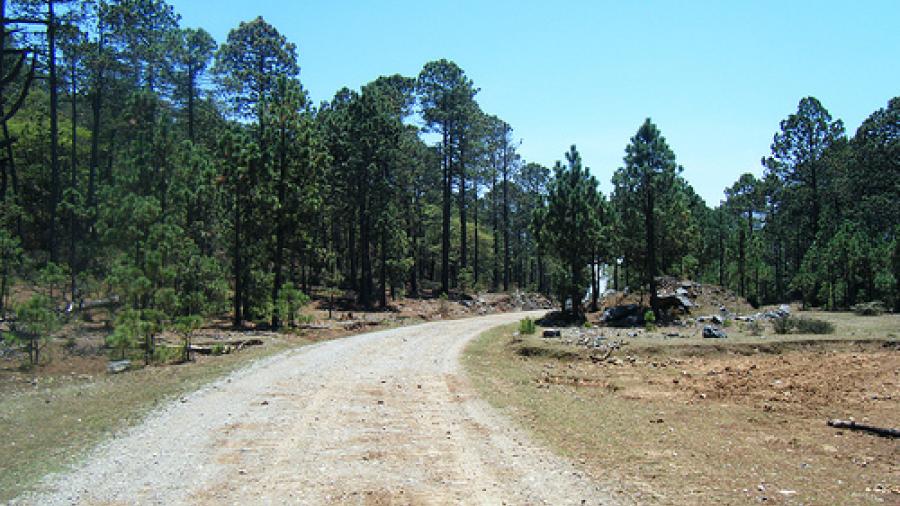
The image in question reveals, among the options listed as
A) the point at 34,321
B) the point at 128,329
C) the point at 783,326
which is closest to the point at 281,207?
the point at 128,329

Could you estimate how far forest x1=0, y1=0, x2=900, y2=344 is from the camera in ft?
83.8

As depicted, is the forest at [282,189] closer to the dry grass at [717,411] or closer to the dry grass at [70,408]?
the dry grass at [70,408]

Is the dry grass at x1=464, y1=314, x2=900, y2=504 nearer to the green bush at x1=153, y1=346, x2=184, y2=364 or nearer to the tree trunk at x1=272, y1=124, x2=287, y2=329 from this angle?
the green bush at x1=153, y1=346, x2=184, y2=364

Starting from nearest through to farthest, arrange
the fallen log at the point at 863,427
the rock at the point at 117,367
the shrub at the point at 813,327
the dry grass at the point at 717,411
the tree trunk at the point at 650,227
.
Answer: the dry grass at the point at 717,411 < the fallen log at the point at 863,427 < the rock at the point at 117,367 < the shrub at the point at 813,327 < the tree trunk at the point at 650,227

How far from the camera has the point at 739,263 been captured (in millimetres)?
53156

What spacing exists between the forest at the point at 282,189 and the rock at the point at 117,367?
1.22 meters

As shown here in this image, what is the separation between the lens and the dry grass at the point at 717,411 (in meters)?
6.92

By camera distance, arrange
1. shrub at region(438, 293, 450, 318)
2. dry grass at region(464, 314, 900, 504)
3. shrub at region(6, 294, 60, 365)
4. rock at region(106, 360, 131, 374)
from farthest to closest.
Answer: shrub at region(438, 293, 450, 318) → rock at region(106, 360, 131, 374) → shrub at region(6, 294, 60, 365) → dry grass at region(464, 314, 900, 504)

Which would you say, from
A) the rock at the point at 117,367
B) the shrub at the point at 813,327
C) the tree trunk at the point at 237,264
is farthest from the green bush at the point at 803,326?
the tree trunk at the point at 237,264

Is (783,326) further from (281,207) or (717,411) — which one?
(281,207)

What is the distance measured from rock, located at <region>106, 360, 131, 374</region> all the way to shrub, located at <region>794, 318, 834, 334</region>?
2261 cm

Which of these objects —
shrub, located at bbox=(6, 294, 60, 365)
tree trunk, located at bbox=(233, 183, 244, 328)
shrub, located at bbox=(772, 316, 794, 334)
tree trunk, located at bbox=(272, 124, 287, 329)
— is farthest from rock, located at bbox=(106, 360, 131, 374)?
shrub, located at bbox=(772, 316, 794, 334)

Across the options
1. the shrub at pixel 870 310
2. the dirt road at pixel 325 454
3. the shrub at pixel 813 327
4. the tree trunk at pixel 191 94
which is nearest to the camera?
the dirt road at pixel 325 454

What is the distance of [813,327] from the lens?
20.8m
